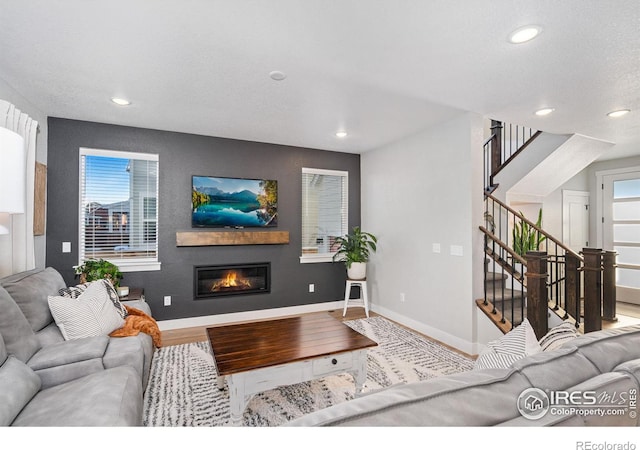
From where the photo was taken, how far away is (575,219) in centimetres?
593

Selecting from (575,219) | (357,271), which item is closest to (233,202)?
(357,271)

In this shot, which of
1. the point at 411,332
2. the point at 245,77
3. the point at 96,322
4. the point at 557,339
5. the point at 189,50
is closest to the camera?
the point at 557,339

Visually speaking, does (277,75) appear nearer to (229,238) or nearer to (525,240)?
(229,238)

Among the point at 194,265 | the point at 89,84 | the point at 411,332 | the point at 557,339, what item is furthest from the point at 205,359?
the point at 557,339

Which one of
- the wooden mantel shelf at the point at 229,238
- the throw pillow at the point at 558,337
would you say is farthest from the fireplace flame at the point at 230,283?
the throw pillow at the point at 558,337

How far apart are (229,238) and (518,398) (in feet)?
12.9

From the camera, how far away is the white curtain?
105 inches

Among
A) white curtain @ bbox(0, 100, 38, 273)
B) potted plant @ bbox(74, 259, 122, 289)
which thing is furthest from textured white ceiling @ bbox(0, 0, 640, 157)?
potted plant @ bbox(74, 259, 122, 289)

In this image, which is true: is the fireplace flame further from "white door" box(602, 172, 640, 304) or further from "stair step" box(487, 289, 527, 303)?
"white door" box(602, 172, 640, 304)

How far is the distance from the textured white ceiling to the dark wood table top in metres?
2.10

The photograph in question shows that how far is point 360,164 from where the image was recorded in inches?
209

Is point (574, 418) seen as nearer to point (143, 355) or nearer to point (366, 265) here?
point (143, 355)

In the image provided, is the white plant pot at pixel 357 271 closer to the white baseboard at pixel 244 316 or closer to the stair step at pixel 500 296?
the white baseboard at pixel 244 316
